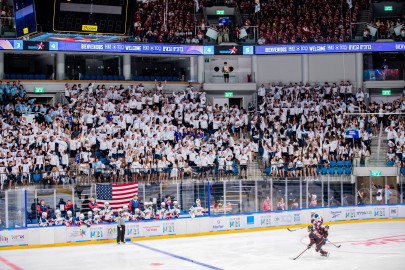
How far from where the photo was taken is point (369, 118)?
42.7m

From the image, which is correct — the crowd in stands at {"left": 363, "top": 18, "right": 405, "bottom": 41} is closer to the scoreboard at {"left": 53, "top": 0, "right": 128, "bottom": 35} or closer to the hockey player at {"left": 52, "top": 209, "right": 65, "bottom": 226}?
the hockey player at {"left": 52, "top": 209, "right": 65, "bottom": 226}

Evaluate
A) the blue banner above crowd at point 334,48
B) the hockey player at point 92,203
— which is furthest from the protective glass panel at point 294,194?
the blue banner above crowd at point 334,48

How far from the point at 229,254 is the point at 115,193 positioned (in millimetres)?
6294

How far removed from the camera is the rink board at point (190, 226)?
27.3 metres

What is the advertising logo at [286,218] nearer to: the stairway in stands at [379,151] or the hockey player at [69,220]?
the stairway in stands at [379,151]

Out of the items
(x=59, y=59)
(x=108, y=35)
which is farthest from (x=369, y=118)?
(x=108, y=35)

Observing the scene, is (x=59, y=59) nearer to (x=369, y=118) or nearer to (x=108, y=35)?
(x=369, y=118)

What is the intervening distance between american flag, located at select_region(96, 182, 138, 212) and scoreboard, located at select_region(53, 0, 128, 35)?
390 inches

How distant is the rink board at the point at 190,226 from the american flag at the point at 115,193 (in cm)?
103

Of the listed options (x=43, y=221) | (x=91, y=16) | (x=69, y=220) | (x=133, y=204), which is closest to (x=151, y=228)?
(x=133, y=204)

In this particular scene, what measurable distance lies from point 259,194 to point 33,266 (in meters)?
12.1

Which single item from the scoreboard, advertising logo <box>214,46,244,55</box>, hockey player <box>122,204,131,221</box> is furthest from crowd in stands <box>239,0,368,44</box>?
the scoreboard

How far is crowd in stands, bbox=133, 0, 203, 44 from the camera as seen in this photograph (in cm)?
4444

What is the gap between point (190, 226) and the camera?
99.8ft
